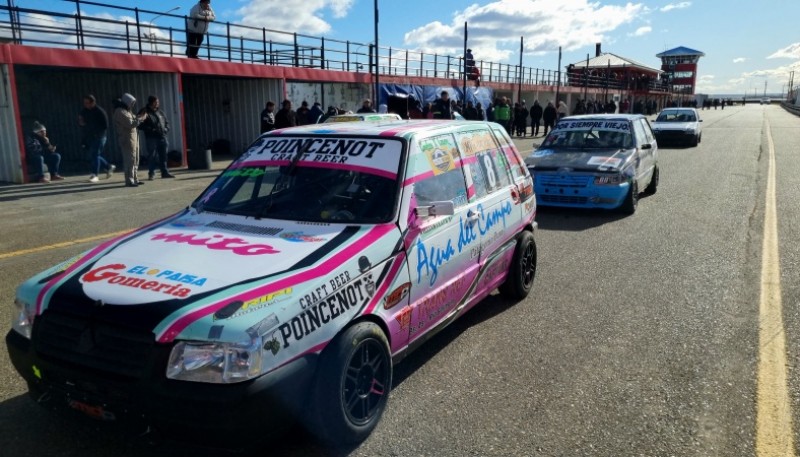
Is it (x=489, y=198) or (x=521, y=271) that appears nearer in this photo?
(x=489, y=198)

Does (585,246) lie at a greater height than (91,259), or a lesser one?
lesser

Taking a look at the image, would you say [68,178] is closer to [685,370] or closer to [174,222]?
[174,222]

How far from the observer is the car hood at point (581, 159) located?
9094 millimetres

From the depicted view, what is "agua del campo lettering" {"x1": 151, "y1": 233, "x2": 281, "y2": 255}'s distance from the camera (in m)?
3.11

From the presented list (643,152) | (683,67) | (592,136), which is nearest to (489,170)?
(592,136)

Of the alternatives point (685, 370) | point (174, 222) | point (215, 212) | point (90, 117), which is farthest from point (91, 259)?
point (90, 117)

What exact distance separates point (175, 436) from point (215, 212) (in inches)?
70.1

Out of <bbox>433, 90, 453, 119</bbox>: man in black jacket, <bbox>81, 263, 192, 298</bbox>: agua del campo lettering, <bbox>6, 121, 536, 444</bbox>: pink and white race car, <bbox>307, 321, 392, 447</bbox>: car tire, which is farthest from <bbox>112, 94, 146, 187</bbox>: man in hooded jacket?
<bbox>307, 321, 392, 447</bbox>: car tire

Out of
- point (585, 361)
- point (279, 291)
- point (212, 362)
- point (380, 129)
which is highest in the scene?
point (380, 129)

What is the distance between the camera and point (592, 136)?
10234 mm

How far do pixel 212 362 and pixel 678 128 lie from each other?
2357 cm

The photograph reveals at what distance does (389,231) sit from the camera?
338 cm

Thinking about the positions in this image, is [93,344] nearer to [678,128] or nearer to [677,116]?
[678,128]

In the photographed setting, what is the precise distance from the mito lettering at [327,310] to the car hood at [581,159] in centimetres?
684
